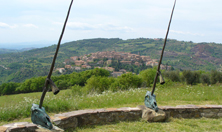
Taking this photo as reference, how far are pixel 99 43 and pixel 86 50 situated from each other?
968 inches

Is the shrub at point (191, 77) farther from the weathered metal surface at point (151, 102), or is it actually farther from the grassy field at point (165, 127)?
the weathered metal surface at point (151, 102)

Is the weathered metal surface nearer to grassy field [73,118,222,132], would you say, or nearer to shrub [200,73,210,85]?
grassy field [73,118,222,132]

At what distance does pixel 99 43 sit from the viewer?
160m

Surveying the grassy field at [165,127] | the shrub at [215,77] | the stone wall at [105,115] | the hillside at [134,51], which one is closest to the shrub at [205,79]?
the shrub at [215,77]

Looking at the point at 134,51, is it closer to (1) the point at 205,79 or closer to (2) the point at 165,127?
(1) the point at 205,79

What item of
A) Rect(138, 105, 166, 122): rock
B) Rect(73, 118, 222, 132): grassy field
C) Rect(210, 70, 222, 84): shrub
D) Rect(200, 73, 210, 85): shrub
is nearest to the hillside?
Rect(200, 73, 210, 85): shrub

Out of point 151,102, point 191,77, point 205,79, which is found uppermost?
point 151,102

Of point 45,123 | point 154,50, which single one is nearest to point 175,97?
point 45,123

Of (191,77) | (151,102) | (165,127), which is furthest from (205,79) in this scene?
(165,127)

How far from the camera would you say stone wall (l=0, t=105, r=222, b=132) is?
350 centimetres

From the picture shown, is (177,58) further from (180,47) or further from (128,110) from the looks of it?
(128,110)

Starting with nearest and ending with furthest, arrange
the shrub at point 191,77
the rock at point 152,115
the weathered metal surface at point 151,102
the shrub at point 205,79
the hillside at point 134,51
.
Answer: the rock at point 152,115
the weathered metal surface at point 151,102
the shrub at point 205,79
the shrub at point 191,77
the hillside at point 134,51

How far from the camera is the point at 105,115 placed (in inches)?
185

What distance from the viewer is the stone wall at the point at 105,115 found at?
350cm
